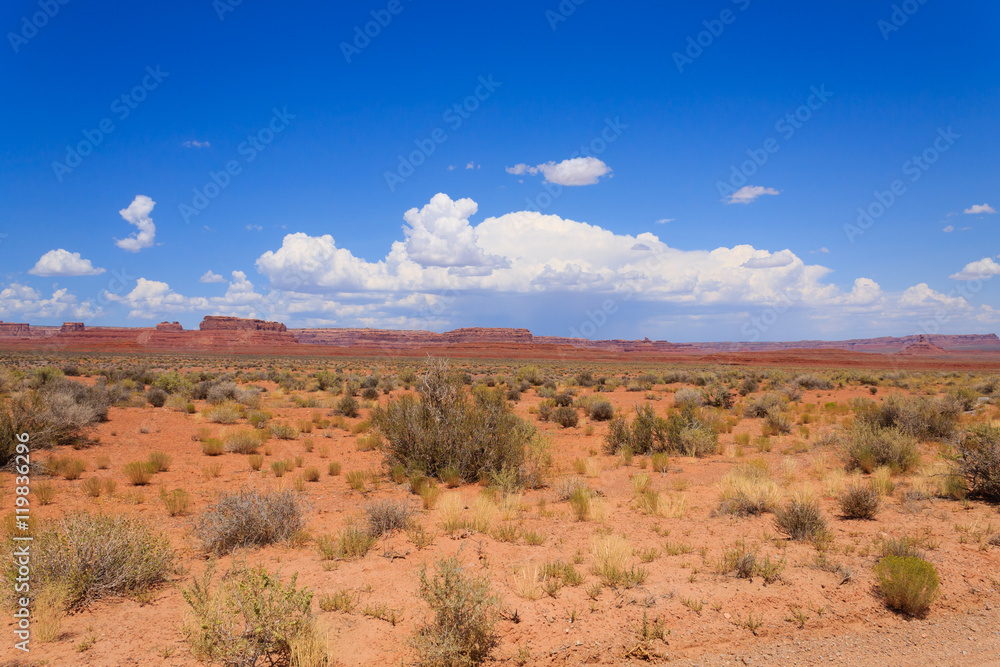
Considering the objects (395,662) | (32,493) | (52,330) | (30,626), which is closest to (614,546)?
(395,662)

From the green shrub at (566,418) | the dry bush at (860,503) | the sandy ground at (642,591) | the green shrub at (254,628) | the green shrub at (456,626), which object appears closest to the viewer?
the green shrub at (254,628)

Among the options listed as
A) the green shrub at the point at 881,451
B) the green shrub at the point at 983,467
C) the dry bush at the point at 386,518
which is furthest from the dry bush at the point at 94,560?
the green shrub at the point at 881,451

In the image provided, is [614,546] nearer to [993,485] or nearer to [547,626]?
[547,626]

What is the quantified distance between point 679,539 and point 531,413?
13.8 m

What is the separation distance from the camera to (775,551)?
6.25 meters

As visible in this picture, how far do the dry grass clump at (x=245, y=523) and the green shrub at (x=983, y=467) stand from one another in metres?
10.8

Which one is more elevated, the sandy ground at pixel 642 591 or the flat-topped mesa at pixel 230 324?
the flat-topped mesa at pixel 230 324

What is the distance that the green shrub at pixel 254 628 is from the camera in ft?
13.0

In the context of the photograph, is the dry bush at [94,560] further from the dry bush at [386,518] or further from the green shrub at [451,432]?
the green shrub at [451,432]

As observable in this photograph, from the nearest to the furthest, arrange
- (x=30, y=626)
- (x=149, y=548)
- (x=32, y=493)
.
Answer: (x=30, y=626) < (x=149, y=548) < (x=32, y=493)

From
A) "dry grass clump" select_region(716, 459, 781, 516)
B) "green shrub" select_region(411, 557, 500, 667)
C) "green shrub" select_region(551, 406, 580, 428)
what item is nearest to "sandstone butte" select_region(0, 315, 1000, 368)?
"green shrub" select_region(551, 406, 580, 428)

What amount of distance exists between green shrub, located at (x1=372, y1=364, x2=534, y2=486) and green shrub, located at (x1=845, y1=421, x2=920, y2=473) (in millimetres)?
6978

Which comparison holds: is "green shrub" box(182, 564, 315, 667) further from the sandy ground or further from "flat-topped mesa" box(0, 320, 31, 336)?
"flat-topped mesa" box(0, 320, 31, 336)

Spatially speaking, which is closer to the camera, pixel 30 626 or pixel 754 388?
pixel 30 626
